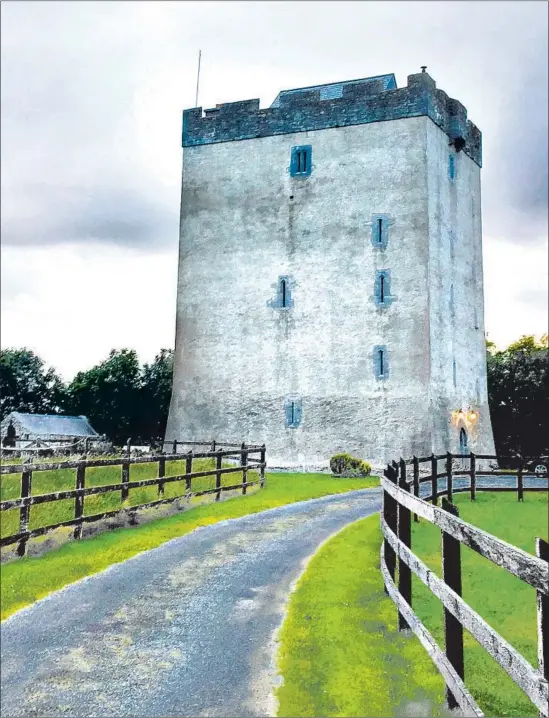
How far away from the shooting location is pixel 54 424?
42.8 m

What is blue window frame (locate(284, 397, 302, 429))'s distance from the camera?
94.7ft

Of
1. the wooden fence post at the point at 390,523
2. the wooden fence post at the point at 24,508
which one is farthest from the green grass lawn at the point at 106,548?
the wooden fence post at the point at 390,523

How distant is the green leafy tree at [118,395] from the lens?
137 ft

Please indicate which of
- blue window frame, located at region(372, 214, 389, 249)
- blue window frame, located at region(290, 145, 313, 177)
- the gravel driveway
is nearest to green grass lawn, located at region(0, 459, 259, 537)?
the gravel driveway

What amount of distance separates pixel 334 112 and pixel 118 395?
2181cm

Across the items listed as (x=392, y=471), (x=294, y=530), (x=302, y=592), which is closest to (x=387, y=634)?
(x=302, y=592)

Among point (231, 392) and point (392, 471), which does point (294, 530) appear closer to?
point (392, 471)

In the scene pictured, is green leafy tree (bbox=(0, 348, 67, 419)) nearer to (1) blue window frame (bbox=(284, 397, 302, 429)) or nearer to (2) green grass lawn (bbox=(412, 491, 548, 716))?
(1) blue window frame (bbox=(284, 397, 302, 429))

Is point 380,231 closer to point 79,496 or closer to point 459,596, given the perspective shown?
point 79,496

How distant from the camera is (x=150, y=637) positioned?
5.38 m

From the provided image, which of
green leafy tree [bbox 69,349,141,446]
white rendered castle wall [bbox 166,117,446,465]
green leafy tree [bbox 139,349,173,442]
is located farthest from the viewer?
green leafy tree [bbox 69,349,141,446]

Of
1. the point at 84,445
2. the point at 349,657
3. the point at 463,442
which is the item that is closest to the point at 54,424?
the point at 84,445

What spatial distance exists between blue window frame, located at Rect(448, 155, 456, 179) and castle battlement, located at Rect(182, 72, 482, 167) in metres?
0.62

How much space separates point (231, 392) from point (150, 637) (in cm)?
2444
